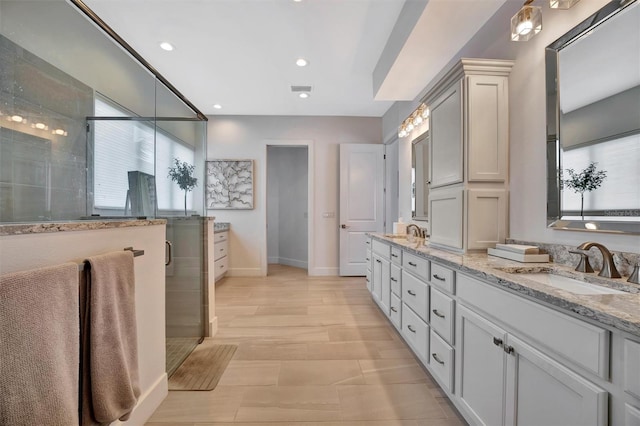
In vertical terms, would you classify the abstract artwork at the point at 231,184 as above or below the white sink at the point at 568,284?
above

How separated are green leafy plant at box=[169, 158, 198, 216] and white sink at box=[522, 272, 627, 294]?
8.04ft

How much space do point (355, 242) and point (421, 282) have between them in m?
2.66

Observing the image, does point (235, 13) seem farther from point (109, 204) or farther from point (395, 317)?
point (395, 317)

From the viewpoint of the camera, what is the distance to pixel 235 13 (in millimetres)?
2225

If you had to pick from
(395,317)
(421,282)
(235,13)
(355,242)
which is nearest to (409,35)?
(235,13)

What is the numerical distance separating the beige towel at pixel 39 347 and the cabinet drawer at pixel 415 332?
180 cm

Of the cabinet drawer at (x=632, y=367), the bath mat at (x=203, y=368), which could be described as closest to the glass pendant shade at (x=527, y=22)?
the cabinet drawer at (x=632, y=367)

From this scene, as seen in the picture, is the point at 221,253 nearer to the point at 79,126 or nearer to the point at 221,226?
the point at 221,226

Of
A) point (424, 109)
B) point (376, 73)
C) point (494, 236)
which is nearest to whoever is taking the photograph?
point (494, 236)

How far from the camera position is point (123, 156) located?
1.66m

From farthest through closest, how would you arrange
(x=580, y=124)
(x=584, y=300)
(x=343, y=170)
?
(x=343, y=170) → (x=580, y=124) → (x=584, y=300)

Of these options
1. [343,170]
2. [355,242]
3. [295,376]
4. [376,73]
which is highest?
[376,73]

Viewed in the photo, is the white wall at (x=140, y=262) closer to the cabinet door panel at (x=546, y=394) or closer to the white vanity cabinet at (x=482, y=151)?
the cabinet door panel at (x=546, y=394)

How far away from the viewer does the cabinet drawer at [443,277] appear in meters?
→ 1.45
